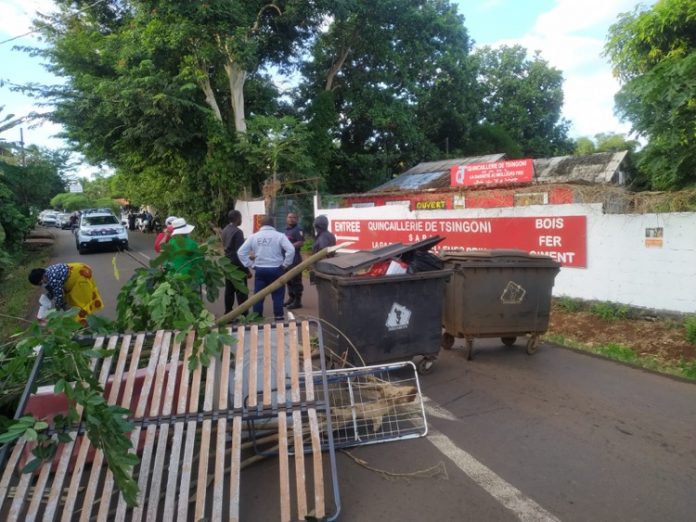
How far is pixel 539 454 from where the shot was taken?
376 centimetres

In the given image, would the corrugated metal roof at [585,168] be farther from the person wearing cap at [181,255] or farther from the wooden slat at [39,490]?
the wooden slat at [39,490]

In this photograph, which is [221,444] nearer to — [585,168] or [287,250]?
[287,250]

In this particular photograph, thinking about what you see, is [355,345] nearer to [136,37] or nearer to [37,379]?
[37,379]

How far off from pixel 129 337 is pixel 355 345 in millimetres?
2216

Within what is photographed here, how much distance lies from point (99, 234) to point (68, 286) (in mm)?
18017

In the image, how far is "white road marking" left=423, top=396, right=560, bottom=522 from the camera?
3.04 m

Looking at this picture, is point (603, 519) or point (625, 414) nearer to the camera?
point (603, 519)

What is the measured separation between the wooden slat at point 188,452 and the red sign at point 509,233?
6.89m

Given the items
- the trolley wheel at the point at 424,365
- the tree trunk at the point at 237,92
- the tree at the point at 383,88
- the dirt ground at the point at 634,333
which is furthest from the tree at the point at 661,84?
the tree trunk at the point at 237,92

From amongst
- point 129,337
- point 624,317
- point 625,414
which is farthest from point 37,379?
point 624,317

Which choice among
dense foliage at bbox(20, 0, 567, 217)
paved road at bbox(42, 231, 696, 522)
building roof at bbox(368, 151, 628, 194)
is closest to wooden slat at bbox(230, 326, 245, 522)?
paved road at bbox(42, 231, 696, 522)

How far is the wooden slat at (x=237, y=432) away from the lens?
2.89m

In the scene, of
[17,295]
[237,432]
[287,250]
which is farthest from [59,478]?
[17,295]

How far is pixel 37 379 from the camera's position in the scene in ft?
11.0
